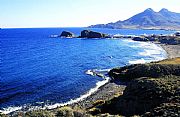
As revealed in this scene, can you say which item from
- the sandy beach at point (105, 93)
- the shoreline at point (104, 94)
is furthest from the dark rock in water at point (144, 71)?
the sandy beach at point (105, 93)

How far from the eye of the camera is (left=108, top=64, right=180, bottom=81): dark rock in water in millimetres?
65256

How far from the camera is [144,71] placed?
70500mm

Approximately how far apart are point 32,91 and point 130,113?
105 ft

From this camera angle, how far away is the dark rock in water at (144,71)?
65.3m

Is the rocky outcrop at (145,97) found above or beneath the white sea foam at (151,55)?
above

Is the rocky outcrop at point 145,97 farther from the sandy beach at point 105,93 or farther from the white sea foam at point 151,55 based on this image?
the white sea foam at point 151,55

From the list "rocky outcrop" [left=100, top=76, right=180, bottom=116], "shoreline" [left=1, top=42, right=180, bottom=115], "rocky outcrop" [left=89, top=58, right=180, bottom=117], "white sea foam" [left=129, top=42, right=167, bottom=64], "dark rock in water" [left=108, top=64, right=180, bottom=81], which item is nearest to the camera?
"rocky outcrop" [left=89, top=58, right=180, bottom=117]

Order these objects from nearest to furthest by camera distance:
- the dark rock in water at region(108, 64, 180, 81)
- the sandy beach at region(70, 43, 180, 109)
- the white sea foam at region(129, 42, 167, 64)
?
the sandy beach at region(70, 43, 180, 109) < the dark rock in water at region(108, 64, 180, 81) < the white sea foam at region(129, 42, 167, 64)

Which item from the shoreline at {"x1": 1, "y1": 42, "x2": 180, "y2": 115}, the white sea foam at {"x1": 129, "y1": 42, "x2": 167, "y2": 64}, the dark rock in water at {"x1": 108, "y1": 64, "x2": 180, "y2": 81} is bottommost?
the white sea foam at {"x1": 129, "y1": 42, "x2": 167, "y2": 64}

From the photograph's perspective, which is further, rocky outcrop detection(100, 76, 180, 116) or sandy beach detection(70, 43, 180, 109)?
sandy beach detection(70, 43, 180, 109)

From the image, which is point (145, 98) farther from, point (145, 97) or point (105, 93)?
point (105, 93)

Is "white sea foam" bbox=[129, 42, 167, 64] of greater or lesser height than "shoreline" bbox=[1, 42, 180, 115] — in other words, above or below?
below

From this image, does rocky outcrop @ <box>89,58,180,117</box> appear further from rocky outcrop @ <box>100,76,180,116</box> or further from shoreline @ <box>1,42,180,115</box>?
shoreline @ <box>1,42,180,115</box>

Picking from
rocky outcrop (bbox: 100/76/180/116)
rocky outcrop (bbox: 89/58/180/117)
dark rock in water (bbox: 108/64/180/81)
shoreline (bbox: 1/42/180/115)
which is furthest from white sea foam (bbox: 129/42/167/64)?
rocky outcrop (bbox: 100/76/180/116)
